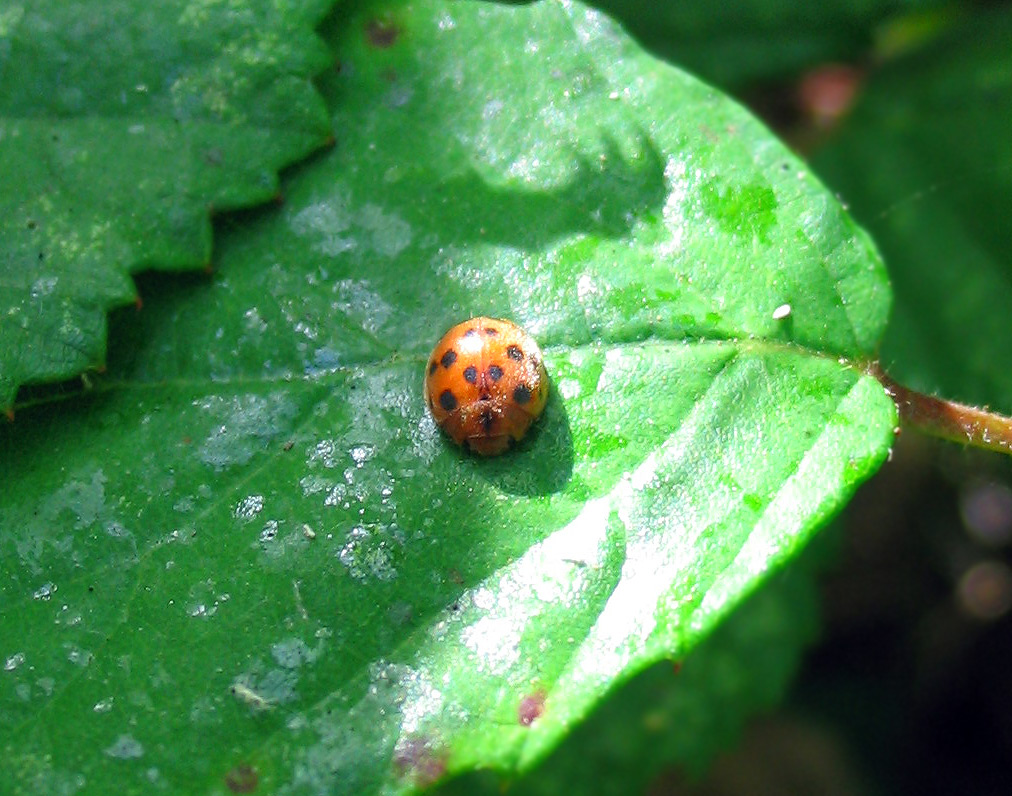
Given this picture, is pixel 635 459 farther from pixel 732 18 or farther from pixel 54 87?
pixel 732 18

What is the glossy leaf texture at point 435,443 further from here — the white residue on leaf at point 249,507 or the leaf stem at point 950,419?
the leaf stem at point 950,419

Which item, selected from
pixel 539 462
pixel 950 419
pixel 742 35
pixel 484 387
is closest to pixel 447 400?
pixel 484 387

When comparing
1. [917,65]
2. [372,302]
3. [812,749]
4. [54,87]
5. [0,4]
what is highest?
[0,4]

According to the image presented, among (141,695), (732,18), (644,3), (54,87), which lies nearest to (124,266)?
(54,87)

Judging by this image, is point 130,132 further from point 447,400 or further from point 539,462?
point 539,462

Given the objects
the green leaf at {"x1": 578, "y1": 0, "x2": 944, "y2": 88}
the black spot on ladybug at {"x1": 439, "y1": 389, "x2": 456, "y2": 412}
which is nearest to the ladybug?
the black spot on ladybug at {"x1": 439, "y1": 389, "x2": 456, "y2": 412}

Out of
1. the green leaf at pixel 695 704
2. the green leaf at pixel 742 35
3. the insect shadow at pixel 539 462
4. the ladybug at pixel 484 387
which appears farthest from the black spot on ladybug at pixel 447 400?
the green leaf at pixel 742 35
